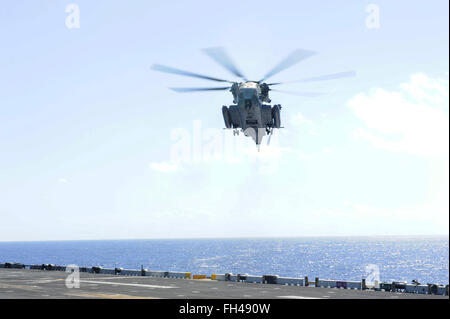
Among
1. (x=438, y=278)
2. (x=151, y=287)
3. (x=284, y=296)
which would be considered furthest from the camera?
(x=438, y=278)

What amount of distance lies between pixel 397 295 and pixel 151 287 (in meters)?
23.7

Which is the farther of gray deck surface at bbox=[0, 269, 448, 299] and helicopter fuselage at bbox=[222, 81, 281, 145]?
gray deck surface at bbox=[0, 269, 448, 299]

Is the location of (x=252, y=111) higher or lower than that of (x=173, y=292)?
higher

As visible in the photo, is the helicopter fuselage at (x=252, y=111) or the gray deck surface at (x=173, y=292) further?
the gray deck surface at (x=173, y=292)

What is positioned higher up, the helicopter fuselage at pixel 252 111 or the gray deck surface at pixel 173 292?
the helicopter fuselage at pixel 252 111

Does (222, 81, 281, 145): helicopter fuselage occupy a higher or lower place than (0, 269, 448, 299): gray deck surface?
higher

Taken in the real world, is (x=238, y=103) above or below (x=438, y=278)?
above

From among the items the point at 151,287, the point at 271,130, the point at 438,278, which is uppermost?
the point at 271,130

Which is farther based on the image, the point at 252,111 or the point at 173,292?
the point at 173,292
